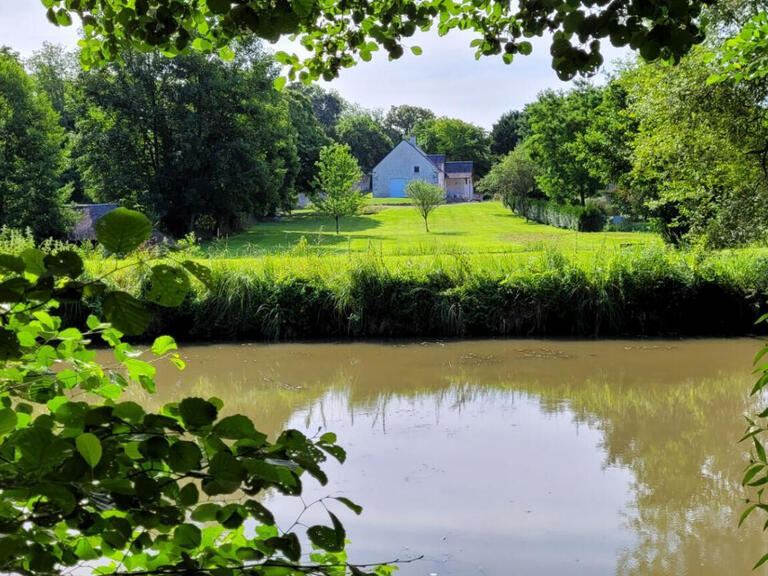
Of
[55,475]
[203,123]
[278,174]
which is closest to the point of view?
[55,475]

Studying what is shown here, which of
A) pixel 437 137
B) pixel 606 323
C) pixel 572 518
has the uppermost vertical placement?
pixel 437 137

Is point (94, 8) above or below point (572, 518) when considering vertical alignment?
above

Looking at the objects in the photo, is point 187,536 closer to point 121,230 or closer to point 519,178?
point 121,230

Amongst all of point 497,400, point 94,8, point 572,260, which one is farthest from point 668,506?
point 572,260

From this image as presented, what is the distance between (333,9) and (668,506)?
445 centimetres

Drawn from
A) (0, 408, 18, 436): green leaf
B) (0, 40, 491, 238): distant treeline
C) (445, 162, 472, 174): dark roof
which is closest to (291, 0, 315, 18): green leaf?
(0, 408, 18, 436): green leaf

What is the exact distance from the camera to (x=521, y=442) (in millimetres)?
6812

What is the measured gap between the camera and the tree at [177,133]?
30.1 m

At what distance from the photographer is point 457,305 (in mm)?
12297

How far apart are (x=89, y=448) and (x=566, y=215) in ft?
121

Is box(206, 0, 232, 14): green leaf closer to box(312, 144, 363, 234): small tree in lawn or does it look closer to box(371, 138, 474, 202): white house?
box(312, 144, 363, 234): small tree in lawn

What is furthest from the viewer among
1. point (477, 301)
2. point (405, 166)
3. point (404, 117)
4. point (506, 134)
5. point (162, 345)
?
point (404, 117)

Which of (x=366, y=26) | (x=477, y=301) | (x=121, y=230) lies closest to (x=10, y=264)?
(x=121, y=230)

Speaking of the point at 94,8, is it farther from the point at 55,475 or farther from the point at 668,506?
the point at 668,506
